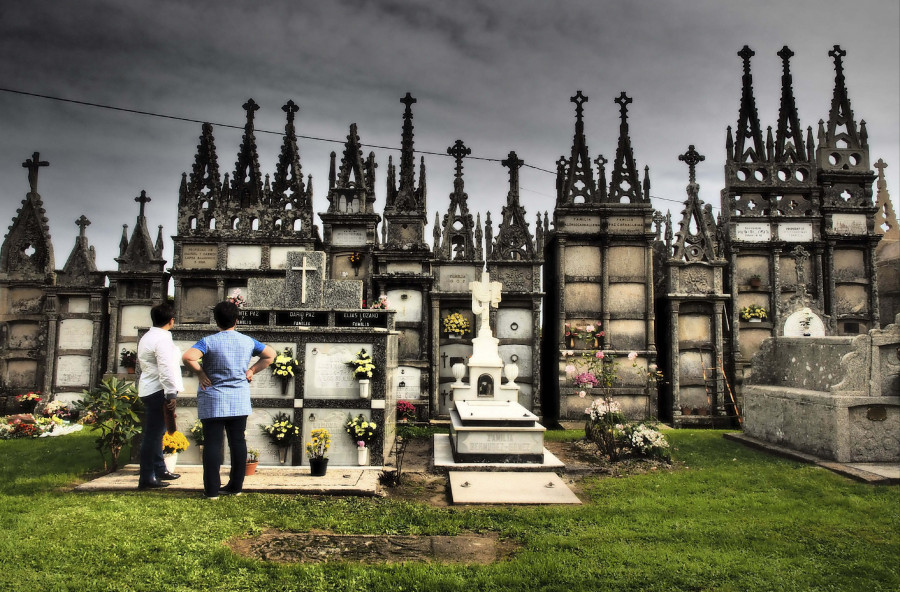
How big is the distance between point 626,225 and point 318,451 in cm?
1200

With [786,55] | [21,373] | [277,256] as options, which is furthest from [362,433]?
[786,55]

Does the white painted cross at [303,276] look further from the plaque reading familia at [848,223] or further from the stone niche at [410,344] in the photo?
the plaque reading familia at [848,223]

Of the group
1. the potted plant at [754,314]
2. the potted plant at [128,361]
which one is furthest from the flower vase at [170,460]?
the potted plant at [754,314]

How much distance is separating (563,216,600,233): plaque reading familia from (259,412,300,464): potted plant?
10756 mm

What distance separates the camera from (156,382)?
726 centimetres

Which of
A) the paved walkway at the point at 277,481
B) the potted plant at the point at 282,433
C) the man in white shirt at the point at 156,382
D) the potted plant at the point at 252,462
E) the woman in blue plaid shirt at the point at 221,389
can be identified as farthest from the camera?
the potted plant at the point at 282,433

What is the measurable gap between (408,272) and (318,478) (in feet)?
28.3

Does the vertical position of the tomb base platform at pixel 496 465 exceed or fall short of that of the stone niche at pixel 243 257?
it falls short

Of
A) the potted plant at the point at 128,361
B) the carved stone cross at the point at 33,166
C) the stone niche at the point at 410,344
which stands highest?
the carved stone cross at the point at 33,166

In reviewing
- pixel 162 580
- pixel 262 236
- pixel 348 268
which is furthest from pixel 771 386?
pixel 262 236

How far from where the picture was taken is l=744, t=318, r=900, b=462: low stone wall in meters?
10.3

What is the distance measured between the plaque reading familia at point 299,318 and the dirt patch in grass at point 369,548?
456 cm

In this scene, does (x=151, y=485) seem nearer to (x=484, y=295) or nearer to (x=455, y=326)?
(x=484, y=295)

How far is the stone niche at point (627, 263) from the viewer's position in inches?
675
